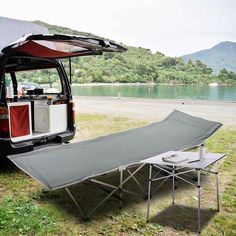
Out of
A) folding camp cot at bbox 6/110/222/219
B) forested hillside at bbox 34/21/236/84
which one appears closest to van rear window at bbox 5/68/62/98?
folding camp cot at bbox 6/110/222/219

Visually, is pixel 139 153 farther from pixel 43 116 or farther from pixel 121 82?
pixel 121 82

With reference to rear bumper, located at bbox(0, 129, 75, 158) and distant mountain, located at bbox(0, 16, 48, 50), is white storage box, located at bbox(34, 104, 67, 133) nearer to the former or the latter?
rear bumper, located at bbox(0, 129, 75, 158)

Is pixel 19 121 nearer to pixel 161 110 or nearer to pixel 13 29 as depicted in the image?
pixel 13 29

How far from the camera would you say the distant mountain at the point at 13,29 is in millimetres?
5358

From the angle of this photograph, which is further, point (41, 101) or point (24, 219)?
point (41, 101)

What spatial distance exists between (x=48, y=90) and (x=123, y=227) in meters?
4.17

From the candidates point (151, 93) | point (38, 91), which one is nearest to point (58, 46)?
point (38, 91)

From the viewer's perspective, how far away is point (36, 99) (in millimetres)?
6094

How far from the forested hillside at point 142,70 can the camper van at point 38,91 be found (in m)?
65.1

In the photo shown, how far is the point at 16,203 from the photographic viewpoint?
12.6 ft

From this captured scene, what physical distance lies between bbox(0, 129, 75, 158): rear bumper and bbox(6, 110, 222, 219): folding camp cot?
684 mm

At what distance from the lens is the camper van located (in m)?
4.72

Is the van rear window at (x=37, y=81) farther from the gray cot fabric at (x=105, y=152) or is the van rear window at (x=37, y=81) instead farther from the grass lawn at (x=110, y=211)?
the grass lawn at (x=110, y=211)

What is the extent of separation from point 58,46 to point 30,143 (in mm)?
1794
